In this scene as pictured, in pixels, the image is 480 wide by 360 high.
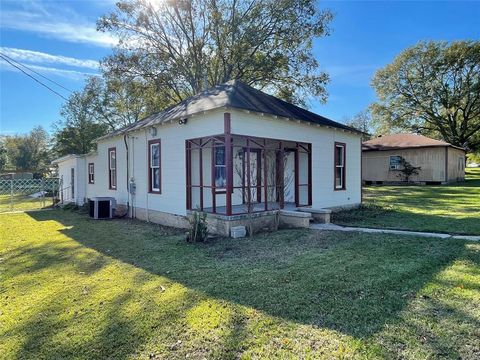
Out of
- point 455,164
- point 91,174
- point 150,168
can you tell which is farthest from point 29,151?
point 455,164

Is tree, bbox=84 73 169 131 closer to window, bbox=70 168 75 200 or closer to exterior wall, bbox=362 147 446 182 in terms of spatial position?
window, bbox=70 168 75 200

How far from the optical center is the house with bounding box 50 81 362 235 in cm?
844

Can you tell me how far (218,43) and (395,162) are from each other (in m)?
17.1

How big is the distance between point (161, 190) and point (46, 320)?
22.9 ft

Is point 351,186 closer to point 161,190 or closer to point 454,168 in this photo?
point 161,190

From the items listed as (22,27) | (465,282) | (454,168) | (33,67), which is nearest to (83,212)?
(33,67)

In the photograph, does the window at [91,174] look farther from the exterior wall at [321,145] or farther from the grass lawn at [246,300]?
the exterior wall at [321,145]

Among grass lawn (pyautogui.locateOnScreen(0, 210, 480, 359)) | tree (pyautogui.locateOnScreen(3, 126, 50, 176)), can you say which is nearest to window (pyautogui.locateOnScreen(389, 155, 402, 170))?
grass lawn (pyautogui.locateOnScreen(0, 210, 480, 359))

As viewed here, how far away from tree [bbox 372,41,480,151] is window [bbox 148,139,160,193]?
32.0 m

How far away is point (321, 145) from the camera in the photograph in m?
11.1

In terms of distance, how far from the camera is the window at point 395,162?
87.5 ft

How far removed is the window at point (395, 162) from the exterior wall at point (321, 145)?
15.8 m

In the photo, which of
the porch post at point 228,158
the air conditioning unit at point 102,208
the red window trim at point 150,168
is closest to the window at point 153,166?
the red window trim at point 150,168

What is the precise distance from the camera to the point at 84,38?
16109mm
